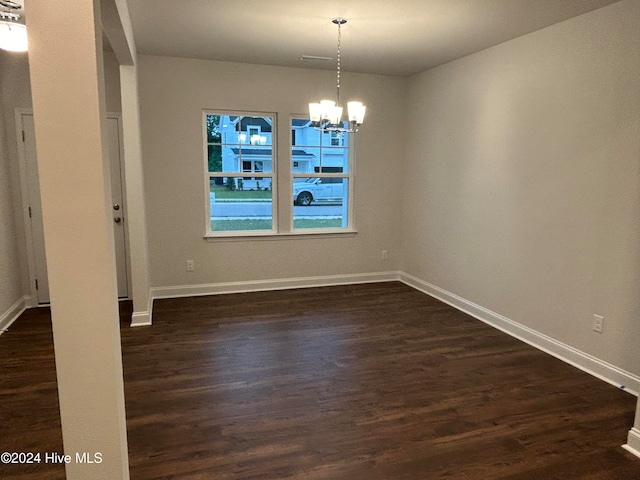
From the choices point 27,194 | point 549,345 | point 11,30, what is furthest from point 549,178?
point 27,194

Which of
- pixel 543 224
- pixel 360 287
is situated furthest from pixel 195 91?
pixel 543 224

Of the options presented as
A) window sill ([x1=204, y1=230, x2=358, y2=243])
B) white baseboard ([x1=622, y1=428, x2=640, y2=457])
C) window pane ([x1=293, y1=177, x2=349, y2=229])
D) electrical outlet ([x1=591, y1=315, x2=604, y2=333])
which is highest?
window pane ([x1=293, y1=177, x2=349, y2=229])

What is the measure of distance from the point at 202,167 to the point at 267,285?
160 centimetres

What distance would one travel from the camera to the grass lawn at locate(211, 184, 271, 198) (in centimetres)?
502

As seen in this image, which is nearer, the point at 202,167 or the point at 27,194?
the point at 27,194

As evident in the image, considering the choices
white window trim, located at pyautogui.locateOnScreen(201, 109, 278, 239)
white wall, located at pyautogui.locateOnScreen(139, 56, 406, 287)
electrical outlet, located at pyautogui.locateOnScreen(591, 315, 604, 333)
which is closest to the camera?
electrical outlet, located at pyautogui.locateOnScreen(591, 315, 604, 333)

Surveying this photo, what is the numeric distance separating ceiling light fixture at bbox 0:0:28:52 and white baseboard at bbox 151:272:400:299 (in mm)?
3024

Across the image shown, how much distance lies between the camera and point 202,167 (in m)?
4.82

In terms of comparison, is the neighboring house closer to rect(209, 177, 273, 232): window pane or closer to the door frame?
rect(209, 177, 273, 232): window pane

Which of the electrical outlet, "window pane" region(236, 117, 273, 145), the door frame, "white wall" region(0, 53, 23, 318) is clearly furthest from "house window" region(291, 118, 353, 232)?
the electrical outlet

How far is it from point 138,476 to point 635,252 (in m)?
3.25

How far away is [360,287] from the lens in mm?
5453

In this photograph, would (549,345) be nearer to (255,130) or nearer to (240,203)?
(240,203)

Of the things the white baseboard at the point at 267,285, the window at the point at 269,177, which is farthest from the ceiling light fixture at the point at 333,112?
the white baseboard at the point at 267,285
